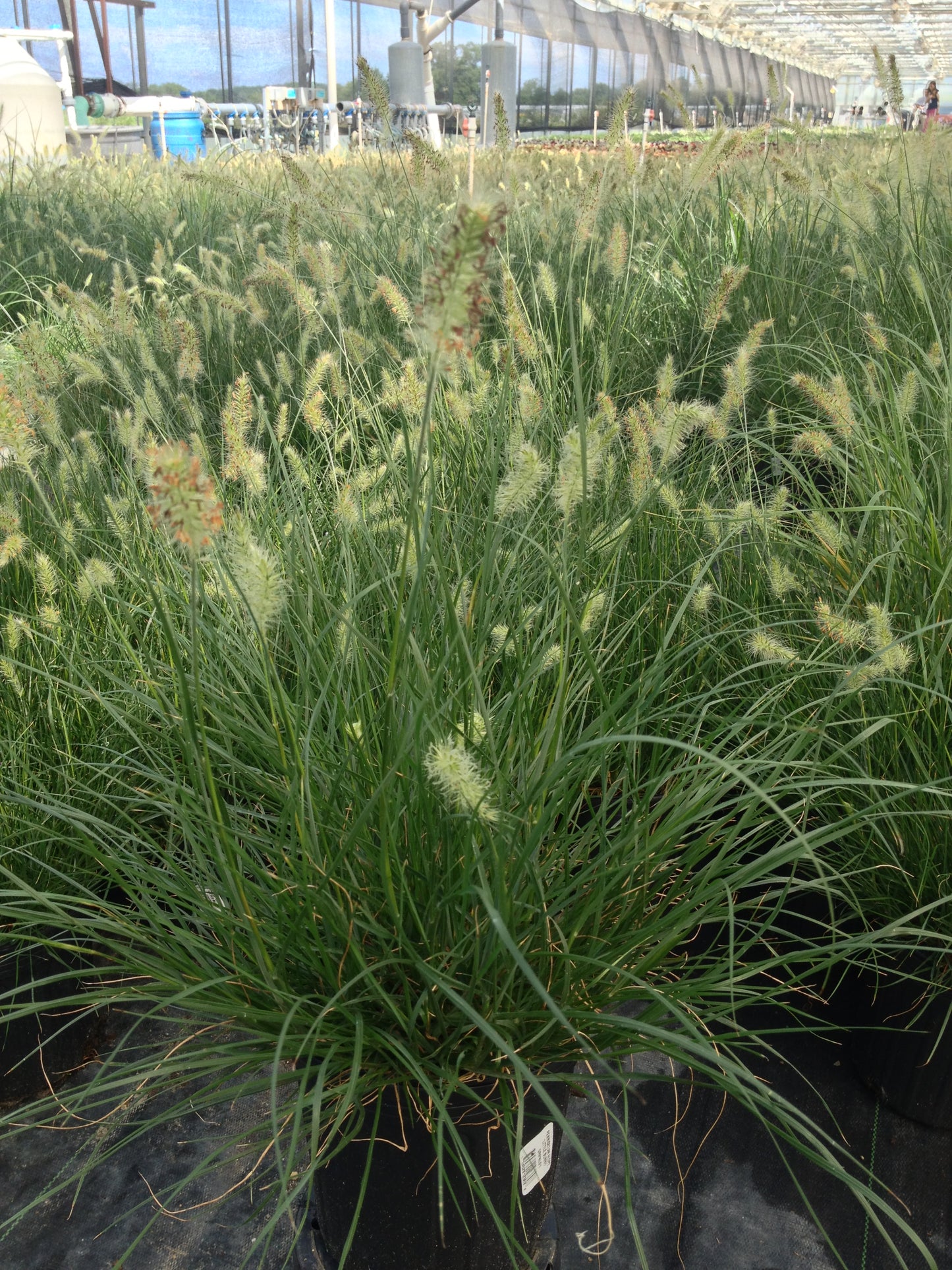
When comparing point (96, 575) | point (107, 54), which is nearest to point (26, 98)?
point (96, 575)

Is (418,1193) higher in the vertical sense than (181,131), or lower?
lower

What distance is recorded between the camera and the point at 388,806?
3.33ft

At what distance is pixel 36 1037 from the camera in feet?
4.85

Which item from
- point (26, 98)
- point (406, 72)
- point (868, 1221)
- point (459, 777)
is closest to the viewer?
point (459, 777)

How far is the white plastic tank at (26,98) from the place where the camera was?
318 inches

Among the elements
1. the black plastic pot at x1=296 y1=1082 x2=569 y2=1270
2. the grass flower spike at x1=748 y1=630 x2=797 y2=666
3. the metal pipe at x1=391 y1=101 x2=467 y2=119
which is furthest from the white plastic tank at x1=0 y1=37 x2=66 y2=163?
the black plastic pot at x1=296 y1=1082 x2=569 y2=1270

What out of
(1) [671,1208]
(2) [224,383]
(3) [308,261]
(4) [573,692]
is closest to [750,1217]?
(1) [671,1208]

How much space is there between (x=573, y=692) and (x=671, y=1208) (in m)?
0.68

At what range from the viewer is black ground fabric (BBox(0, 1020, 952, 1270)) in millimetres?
1285

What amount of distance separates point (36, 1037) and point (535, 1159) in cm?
78

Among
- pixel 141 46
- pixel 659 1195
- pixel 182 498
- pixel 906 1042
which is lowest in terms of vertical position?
pixel 659 1195

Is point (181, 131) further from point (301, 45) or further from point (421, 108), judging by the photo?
point (421, 108)

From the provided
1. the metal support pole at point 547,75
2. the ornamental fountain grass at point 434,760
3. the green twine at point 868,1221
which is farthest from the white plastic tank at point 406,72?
the metal support pole at point 547,75

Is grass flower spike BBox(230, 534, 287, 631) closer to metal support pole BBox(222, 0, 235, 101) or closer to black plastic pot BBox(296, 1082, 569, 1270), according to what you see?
black plastic pot BBox(296, 1082, 569, 1270)
